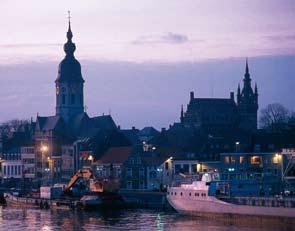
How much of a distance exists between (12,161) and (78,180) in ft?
195

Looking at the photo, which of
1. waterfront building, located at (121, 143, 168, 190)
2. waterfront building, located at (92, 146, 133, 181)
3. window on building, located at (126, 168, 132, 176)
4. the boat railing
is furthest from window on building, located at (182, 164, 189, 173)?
the boat railing

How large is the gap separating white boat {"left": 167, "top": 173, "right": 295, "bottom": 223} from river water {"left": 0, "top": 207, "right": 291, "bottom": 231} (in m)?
1.51

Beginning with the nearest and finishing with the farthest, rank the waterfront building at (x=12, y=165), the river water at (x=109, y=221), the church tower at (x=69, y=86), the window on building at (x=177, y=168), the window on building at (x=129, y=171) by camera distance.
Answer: the river water at (x=109, y=221) → the window on building at (x=177, y=168) → the window on building at (x=129, y=171) → the waterfront building at (x=12, y=165) → the church tower at (x=69, y=86)

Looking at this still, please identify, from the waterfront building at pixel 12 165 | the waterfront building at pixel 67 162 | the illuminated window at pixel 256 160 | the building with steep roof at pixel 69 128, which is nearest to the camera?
the illuminated window at pixel 256 160

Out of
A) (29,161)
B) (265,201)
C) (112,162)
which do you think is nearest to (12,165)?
(29,161)

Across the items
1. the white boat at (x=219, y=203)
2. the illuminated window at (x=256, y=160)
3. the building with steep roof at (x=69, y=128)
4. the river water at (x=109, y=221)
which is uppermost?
the building with steep roof at (x=69, y=128)

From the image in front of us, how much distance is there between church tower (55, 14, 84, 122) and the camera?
191m

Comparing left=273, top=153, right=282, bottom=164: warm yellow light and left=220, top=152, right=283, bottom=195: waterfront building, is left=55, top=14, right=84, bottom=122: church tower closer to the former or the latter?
left=220, top=152, right=283, bottom=195: waterfront building

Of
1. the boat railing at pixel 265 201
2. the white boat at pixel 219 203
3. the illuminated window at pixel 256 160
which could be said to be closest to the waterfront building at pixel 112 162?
the illuminated window at pixel 256 160

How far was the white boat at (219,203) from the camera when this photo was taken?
8112 centimetres

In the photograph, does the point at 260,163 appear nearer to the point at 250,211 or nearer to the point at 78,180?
the point at 78,180

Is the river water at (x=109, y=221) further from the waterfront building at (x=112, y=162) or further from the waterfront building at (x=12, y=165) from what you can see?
the waterfront building at (x=12, y=165)

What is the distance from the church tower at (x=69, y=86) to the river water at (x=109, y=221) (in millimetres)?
83884

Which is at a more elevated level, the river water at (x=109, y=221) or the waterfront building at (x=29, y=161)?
the waterfront building at (x=29, y=161)
